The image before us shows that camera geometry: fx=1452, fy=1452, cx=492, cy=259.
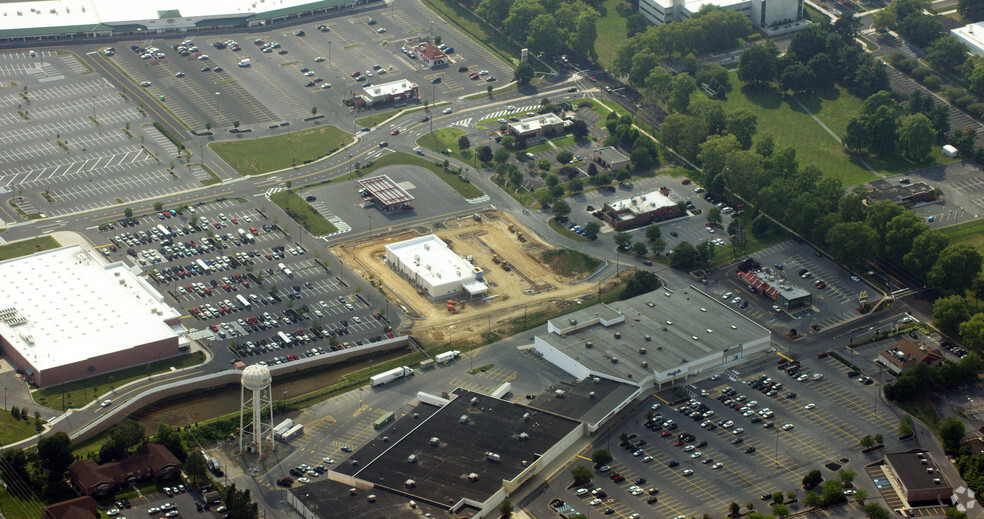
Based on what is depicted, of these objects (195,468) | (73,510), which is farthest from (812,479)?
(73,510)

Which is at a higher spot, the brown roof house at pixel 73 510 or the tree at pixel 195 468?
the brown roof house at pixel 73 510

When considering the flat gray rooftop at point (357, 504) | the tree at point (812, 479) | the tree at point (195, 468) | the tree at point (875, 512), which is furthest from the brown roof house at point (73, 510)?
the tree at point (875, 512)

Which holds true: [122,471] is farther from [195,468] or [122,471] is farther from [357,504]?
[357,504]

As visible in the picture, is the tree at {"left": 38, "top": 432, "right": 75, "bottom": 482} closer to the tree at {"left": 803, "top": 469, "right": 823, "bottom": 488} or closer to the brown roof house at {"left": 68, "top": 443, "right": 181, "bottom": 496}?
the brown roof house at {"left": 68, "top": 443, "right": 181, "bottom": 496}

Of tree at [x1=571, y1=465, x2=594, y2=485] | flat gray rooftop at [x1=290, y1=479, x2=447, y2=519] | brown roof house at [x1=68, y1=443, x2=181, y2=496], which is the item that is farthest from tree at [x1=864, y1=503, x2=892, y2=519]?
brown roof house at [x1=68, y1=443, x2=181, y2=496]

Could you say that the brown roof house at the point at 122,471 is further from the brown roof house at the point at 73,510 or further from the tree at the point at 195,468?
the brown roof house at the point at 73,510

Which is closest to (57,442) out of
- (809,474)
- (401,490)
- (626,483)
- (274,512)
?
(274,512)
